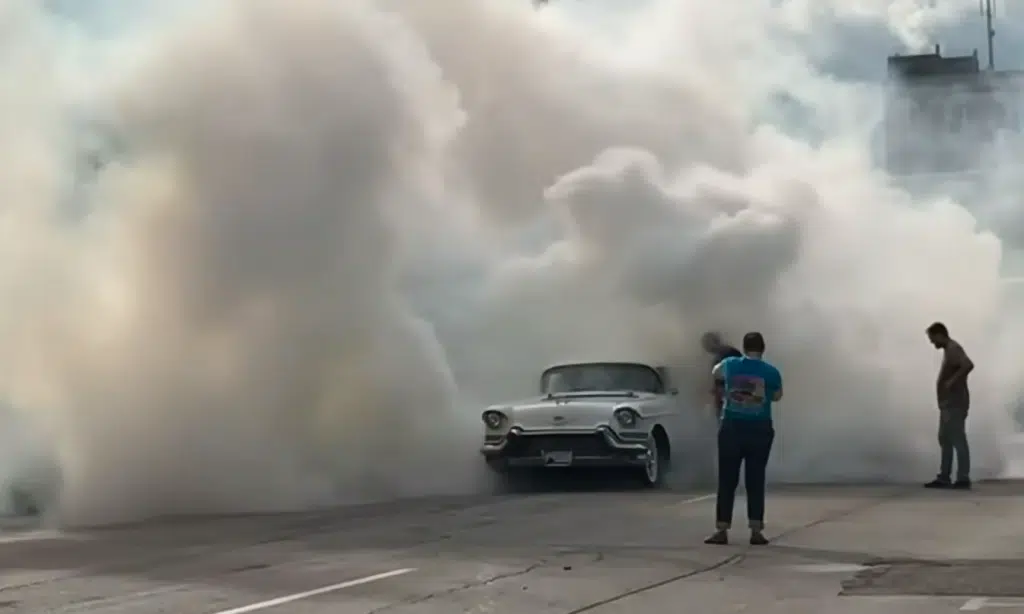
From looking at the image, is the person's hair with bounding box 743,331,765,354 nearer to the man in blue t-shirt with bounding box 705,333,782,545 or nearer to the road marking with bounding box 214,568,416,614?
the man in blue t-shirt with bounding box 705,333,782,545

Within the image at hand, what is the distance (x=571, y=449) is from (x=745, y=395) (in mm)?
5305

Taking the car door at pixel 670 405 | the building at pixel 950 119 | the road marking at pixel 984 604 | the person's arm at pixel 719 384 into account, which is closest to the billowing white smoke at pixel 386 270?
the car door at pixel 670 405

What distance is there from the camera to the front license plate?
18.1 m

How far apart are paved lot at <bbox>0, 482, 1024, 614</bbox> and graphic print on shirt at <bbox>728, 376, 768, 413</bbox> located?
0.99 metres

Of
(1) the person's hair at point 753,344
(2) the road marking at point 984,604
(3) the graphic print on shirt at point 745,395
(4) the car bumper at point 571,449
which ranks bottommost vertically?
(2) the road marking at point 984,604

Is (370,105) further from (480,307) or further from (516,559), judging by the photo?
(516,559)

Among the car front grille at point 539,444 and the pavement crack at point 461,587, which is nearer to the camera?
the pavement crack at point 461,587

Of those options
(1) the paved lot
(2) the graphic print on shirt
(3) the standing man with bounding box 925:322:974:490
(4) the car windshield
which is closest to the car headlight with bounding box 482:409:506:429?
(4) the car windshield

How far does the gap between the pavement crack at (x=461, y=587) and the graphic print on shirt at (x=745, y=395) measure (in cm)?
235

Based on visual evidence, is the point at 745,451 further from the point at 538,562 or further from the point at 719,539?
the point at 538,562

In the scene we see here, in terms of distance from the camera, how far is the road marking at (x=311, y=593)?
30.2 feet

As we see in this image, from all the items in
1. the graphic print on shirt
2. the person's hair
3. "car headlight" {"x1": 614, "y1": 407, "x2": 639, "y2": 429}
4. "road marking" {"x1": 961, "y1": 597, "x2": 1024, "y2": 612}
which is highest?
the person's hair

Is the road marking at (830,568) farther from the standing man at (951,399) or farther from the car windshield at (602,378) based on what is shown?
the car windshield at (602,378)

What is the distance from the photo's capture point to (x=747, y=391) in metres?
13.0
